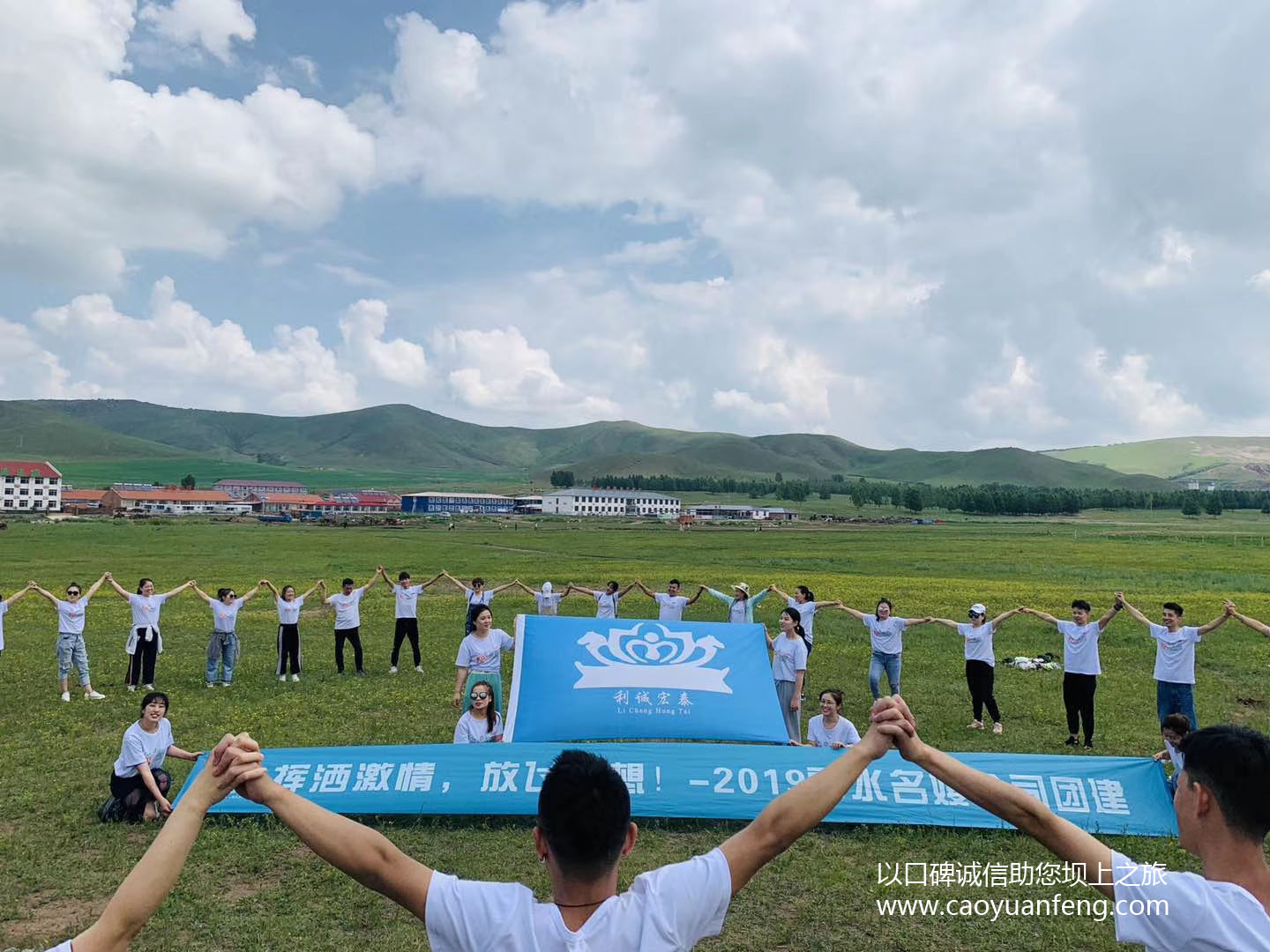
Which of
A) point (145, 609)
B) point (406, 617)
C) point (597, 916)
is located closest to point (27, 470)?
point (145, 609)

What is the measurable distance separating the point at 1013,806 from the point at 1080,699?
505 inches

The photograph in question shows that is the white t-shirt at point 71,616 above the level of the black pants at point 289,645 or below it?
above

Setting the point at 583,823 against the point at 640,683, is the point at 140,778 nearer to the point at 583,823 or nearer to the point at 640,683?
the point at 640,683

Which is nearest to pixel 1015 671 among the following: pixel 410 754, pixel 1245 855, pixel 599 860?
pixel 410 754

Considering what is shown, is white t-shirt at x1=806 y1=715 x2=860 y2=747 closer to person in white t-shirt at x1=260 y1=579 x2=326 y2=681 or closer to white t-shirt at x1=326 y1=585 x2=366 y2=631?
white t-shirt at x1=326 y1=585 x2=366 y2=631

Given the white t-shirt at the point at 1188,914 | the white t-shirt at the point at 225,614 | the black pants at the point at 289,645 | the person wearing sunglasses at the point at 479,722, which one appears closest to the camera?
the white t-shirt at the point at 1188,914

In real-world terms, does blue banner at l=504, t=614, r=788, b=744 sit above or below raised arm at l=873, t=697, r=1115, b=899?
below

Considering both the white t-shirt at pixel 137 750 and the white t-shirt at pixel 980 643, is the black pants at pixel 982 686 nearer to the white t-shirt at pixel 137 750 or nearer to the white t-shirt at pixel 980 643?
the white t-shirt at pixel 980 643

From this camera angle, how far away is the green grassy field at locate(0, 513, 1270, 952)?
7.72m

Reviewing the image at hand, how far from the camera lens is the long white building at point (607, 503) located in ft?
567

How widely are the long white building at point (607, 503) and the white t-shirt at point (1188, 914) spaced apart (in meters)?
166

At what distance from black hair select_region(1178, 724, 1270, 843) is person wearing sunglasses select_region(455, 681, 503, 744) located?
9.03m

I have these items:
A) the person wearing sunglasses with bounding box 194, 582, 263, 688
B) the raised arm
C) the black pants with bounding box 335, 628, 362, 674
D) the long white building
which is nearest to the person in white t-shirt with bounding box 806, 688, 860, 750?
the raised arm

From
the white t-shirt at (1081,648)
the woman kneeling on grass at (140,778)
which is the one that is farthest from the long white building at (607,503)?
the woman kneeling on grass at (140,778)
